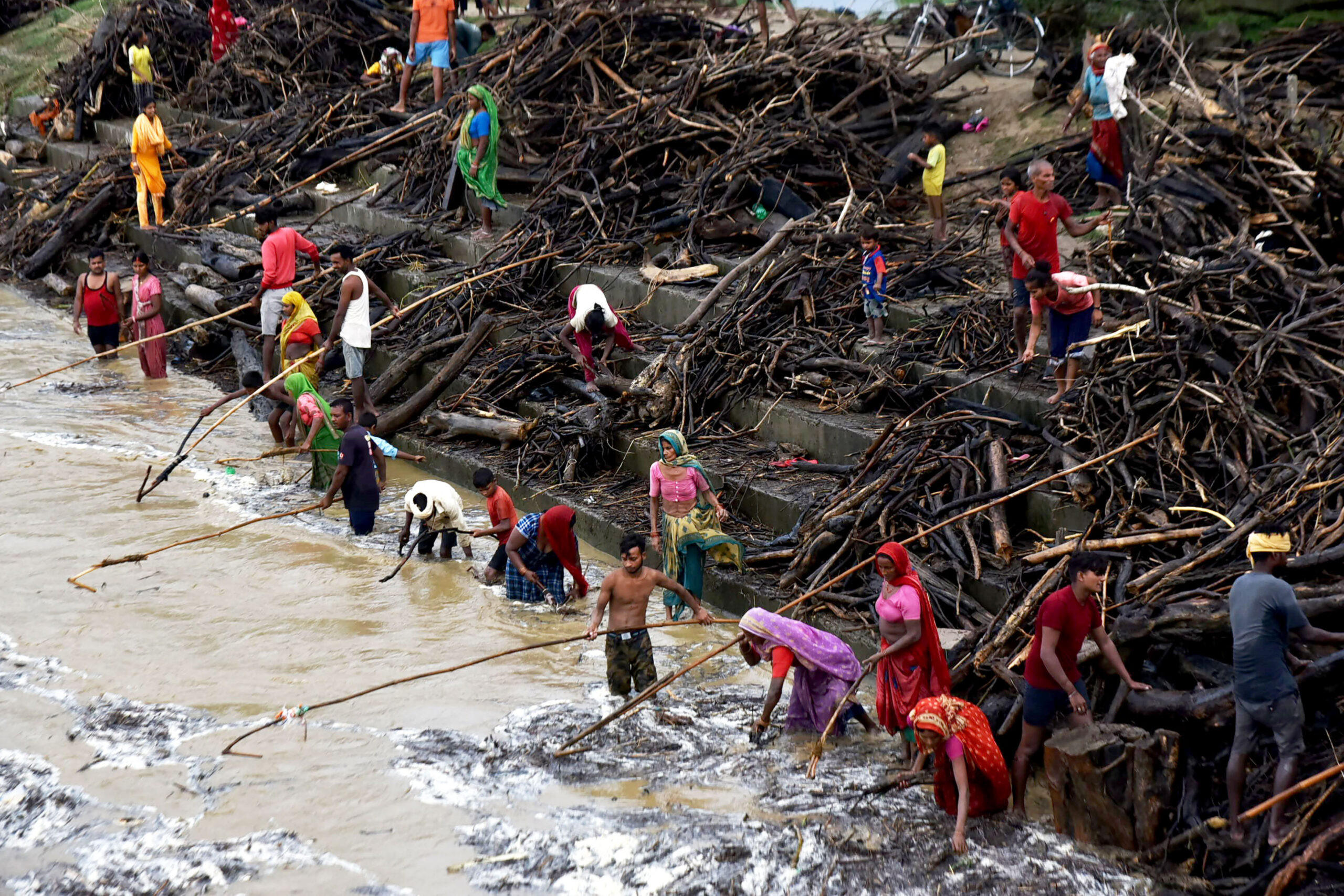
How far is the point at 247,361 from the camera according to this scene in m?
14.2

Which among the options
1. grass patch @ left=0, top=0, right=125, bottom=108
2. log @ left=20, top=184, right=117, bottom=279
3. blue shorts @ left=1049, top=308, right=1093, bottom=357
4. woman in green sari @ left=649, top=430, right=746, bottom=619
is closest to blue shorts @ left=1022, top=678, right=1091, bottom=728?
woman in green sari @ left=649, top=430, right=746, bottom=619

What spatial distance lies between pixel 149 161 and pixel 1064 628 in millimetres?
15167

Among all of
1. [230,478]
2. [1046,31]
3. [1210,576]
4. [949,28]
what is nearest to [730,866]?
[1210,576]

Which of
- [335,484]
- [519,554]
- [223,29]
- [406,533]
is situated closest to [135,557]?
[335,484]

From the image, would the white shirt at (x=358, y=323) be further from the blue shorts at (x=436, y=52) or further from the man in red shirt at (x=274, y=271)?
the blue shorts at (x=436, y=52)

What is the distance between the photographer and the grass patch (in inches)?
968

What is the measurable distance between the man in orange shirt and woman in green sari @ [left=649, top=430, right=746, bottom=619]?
10040 millimetres

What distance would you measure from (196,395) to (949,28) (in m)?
9.89

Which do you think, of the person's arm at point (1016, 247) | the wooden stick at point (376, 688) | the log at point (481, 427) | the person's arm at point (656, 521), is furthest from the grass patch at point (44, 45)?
the wooden stick at point (376, 688)

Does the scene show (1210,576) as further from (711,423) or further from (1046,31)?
(1046,31)

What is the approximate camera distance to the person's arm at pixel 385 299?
12.4m

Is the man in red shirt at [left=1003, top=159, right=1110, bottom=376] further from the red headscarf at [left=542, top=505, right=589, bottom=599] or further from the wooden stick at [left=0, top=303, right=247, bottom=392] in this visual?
the wooden stick at [left=0, top=303, right=247, bottom=392]

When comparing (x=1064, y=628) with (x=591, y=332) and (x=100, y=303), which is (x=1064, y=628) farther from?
(x=100, y=303)

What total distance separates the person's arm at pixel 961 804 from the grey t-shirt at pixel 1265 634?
123cm
